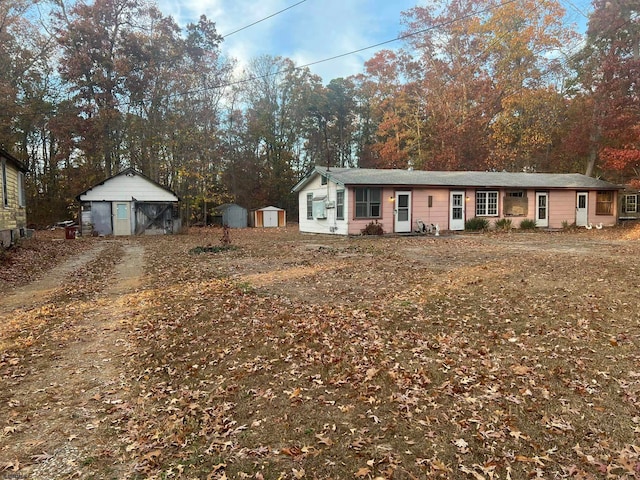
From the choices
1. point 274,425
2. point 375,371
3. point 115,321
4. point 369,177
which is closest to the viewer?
point 274,425

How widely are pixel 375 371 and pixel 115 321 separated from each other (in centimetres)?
402

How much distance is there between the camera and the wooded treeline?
27844 mm

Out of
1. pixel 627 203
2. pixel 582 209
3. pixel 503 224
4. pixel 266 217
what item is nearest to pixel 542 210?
pixel 582 209

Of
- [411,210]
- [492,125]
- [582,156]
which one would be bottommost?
[411,210]

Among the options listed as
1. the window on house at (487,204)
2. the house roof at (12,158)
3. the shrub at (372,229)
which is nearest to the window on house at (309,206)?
the shrub at (372,229)

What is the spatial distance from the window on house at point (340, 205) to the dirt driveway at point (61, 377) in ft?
40.8

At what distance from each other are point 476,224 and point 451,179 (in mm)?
2648

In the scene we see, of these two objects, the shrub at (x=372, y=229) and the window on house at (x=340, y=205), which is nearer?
the shrub at (x=372, y=229)

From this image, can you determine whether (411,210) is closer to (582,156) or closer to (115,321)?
(115,321)

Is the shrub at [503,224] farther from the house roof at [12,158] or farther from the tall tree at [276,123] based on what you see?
the tall tree at [276,123]

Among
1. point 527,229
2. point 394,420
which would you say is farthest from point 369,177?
point 394,420

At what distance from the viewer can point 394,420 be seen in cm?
335

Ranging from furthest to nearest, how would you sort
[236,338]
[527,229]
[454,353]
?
1. [527,229]
2. [236,338]
3. [454,353]

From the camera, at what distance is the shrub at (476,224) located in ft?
69.1
